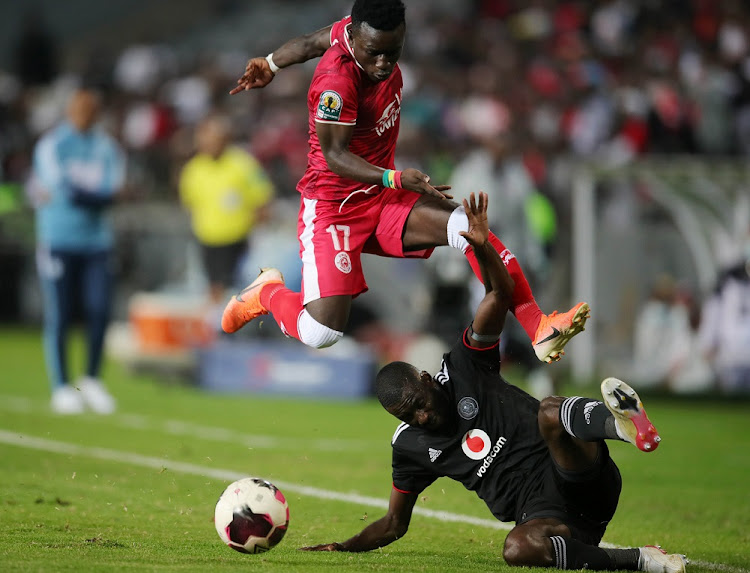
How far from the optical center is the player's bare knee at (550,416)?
17.9ft

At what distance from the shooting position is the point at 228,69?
2341 cm

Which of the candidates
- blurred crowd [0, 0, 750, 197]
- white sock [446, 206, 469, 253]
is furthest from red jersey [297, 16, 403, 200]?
blurred crowd [0, 0, 750, 197]

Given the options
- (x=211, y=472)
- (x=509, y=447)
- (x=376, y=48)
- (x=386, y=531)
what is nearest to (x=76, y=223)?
(x=211, y=472)

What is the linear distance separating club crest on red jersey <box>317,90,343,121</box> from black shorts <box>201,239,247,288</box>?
739cm

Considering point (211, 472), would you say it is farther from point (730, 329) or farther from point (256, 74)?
point (730, 329)

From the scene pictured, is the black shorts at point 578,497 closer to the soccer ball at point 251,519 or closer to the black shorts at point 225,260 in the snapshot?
the soccer ball at point 251,519

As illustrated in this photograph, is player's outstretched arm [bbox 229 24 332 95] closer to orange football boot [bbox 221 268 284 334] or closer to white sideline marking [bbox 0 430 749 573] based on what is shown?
orange football boot [bbox 221 268 284 334]

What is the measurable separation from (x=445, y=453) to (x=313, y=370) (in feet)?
25.9

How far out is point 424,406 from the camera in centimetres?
553

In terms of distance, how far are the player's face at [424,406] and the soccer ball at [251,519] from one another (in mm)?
698

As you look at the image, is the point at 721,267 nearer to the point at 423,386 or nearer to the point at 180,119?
the point at 423,386

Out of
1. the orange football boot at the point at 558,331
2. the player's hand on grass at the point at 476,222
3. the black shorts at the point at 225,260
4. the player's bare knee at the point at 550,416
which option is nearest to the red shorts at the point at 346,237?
the player's hand on grass at the point at 476,222

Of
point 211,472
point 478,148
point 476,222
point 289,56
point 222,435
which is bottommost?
point 211,472

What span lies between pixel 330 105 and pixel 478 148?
11620 mm
